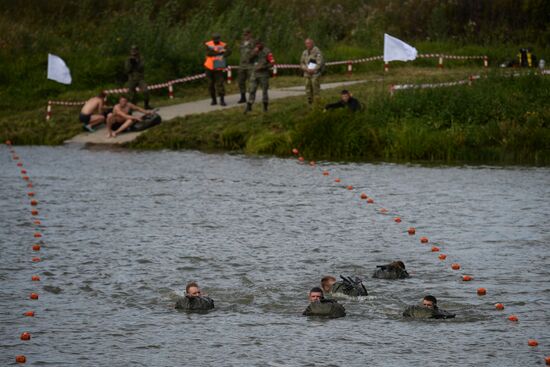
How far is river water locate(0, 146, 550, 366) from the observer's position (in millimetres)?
18859

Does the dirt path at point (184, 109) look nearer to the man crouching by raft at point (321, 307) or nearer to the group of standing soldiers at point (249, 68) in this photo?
the group of standing soldiers at point (249, 68)

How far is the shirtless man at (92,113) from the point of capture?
134ft

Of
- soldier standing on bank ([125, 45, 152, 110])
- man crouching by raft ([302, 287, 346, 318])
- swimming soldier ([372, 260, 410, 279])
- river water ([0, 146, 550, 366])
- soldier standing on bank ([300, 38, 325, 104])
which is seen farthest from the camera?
soldier standing on bank ([125, 45, 152, 110])

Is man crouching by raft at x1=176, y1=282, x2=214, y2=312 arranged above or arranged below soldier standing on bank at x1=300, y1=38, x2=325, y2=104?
below

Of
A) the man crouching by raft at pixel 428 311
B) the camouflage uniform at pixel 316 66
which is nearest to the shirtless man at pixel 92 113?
the camouflage uniform at pixel 316 66

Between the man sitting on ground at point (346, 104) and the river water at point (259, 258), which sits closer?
the river water at point (259, 258)

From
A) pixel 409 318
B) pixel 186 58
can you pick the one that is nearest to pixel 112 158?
pixel 186 58

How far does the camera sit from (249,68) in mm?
39844

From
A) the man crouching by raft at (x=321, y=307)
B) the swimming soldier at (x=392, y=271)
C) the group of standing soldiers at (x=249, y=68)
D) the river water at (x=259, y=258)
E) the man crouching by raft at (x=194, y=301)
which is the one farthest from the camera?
the group of standing soldiers at (x=249, y=68)

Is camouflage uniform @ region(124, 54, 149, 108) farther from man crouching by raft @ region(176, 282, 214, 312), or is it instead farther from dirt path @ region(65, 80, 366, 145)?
man crouching by raft @ region(176, 282, 214, 312)

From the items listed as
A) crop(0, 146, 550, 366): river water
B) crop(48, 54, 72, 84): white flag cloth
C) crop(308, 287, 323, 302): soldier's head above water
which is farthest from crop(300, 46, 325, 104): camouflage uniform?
crop(308, 287, 323, 302): soldier's head above water

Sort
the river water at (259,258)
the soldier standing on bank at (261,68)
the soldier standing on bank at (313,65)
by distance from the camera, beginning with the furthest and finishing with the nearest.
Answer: the soldier standing on bank at (261,68)
the soldier standing on bank at (313,65)
the river water at (259,258)

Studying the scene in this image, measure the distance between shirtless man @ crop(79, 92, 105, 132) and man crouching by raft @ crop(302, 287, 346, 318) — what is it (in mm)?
21670

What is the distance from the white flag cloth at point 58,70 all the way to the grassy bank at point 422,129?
7190 millimetres
